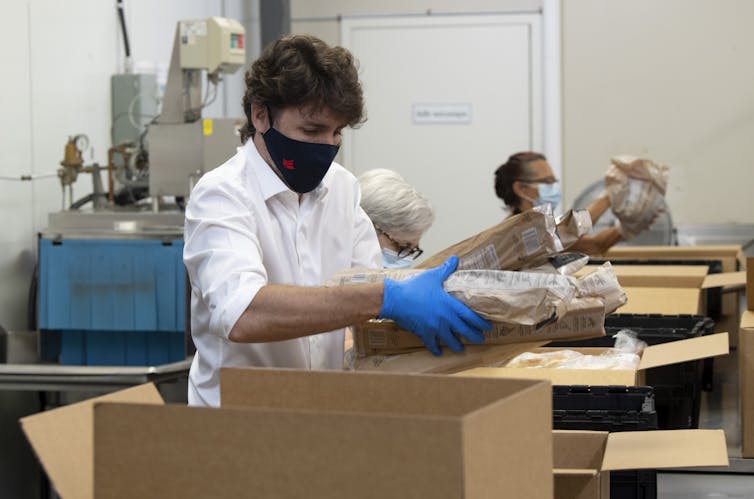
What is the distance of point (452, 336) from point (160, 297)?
7.25 feet

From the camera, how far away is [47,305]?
347cm

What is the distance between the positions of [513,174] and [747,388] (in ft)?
6.22

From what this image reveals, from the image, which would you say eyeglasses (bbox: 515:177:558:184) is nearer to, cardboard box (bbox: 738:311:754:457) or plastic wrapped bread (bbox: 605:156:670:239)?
plastic wrapped bread (bbox: 605:156:670:239)

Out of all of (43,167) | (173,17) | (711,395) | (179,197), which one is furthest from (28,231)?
(711,395)

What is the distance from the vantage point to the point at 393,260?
7.82 feet

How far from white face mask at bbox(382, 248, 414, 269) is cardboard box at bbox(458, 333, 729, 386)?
491mm

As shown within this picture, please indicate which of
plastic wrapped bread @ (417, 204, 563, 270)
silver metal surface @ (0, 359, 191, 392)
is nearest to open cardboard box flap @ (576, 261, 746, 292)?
silver metal surface @ (0, 359, 191, 392)

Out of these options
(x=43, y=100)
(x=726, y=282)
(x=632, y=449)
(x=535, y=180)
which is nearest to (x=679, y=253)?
(x=535, y=180)

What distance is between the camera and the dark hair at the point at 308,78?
1.54 meters

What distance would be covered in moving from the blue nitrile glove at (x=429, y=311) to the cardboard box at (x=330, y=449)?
0.25 metres

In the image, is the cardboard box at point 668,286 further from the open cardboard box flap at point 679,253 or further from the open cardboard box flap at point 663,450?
the open cardboard box flap at point 663,450

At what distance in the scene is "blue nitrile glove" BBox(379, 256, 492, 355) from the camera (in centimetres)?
136

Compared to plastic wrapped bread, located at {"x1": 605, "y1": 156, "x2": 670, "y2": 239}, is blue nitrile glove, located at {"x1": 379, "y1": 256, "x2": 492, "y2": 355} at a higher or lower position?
lower

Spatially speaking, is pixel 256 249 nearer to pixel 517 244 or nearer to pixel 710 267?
pixel 517 244
